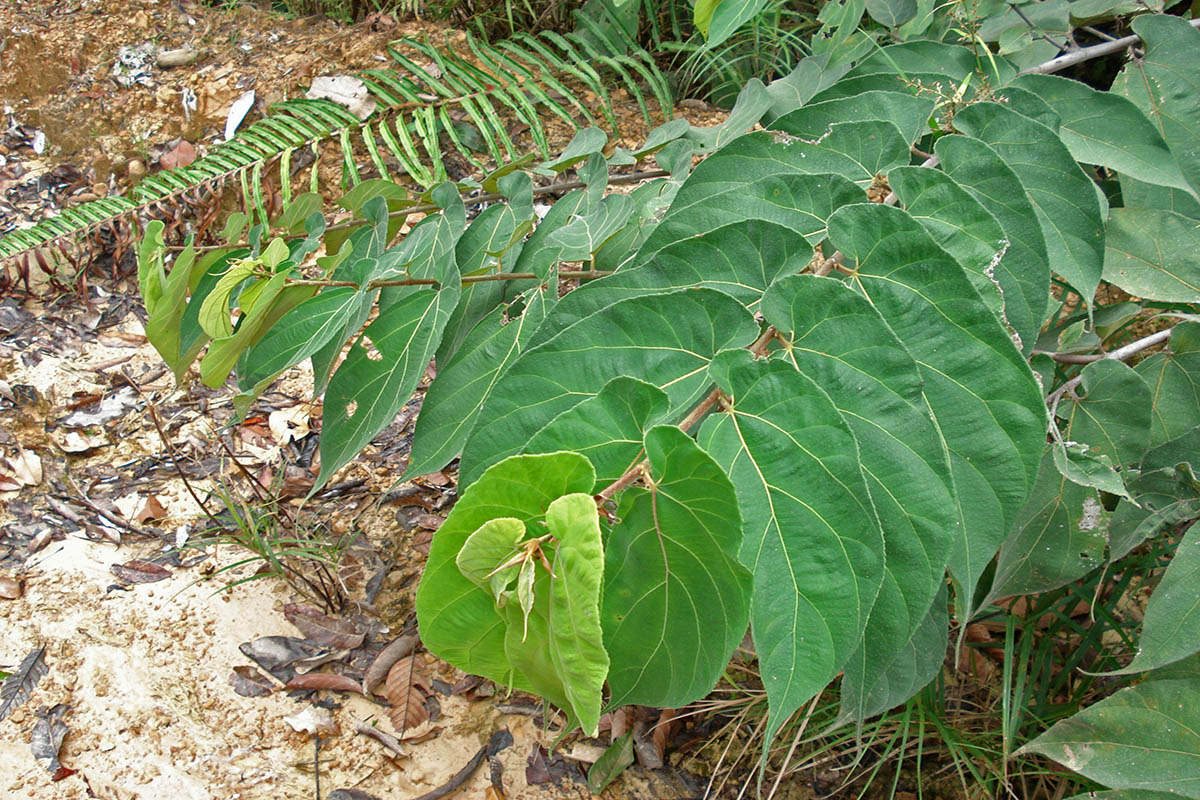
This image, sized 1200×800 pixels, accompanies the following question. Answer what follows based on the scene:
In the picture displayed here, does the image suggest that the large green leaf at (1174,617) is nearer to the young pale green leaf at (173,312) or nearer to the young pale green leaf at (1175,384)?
the young pale green leaf at (1175,384)

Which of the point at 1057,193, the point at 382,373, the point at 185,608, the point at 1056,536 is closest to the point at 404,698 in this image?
the point at 185,608

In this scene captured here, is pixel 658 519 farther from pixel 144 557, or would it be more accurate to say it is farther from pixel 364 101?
pixel 364 101

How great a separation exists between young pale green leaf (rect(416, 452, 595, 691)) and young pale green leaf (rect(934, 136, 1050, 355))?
43 centimetres

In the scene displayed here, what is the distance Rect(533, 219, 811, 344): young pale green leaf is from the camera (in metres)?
0.69

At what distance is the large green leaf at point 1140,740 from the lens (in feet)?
3.24

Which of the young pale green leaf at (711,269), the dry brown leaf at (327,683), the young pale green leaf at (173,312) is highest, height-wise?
the young pale green leaf at (711,269)

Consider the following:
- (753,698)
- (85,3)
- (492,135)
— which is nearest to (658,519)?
(753,698)

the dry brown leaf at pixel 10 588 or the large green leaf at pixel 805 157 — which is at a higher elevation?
the large green leaf at pixel 805 157

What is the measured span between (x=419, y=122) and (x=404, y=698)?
5.86 ft

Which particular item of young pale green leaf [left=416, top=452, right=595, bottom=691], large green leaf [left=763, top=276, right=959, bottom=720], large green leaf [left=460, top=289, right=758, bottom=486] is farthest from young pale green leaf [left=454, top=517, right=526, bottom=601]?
large green leaf [left=763, top=276, right=959, bottom=720]

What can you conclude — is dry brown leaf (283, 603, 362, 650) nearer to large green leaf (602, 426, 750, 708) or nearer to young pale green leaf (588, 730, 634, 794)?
young pale green leaf (588, 730, 634, 794)

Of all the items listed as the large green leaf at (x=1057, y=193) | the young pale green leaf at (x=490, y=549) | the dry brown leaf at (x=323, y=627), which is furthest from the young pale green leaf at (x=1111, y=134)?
the dry brown leaf at (x=323, y=627)

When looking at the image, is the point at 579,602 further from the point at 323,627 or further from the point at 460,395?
the point at 323,627

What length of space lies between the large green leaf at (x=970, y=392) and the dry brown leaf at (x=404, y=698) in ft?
4.37
